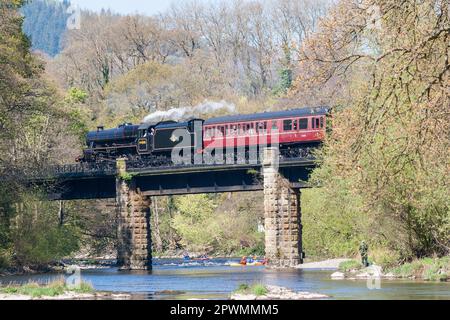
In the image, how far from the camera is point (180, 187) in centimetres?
8225

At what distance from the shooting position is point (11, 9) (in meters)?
69.8

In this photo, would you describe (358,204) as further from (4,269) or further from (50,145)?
(50,145)

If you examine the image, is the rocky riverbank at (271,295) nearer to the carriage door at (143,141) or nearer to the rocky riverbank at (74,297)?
the rocky riverbank at (74,297)

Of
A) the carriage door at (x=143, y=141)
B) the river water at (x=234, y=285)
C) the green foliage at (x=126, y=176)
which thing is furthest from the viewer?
the carriage door at (x=143, y=141)

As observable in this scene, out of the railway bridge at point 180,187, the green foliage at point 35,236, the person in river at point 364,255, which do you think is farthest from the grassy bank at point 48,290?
the railway bridge at point 180,187

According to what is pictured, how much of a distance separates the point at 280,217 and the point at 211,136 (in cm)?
918

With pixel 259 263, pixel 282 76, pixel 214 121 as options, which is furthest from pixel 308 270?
pixel 282 76

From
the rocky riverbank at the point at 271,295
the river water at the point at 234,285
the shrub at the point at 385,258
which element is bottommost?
the river water at the point at 234,285

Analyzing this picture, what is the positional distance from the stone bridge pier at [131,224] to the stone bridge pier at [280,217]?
35.9 feet

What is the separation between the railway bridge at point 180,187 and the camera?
3029 inches

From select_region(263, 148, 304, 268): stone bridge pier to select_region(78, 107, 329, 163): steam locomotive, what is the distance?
2078 millimetres

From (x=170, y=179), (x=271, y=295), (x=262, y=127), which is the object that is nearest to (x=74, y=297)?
(x=271, y=295)

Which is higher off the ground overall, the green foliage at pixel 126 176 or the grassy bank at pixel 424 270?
the green foliage at pixel 126 176
